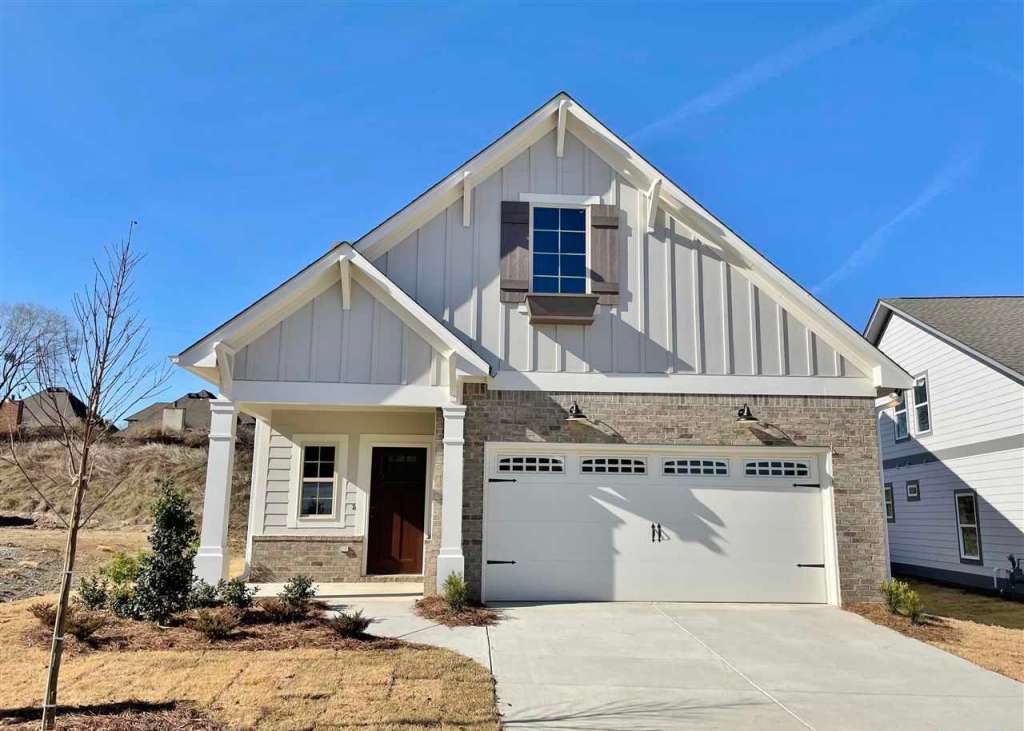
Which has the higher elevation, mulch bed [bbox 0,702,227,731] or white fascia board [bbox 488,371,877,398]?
white fascia board [bbox 488,371,877,398]

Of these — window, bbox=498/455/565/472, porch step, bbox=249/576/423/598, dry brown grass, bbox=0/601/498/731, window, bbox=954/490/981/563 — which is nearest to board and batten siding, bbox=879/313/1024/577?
window, bbox=954/490/981/563

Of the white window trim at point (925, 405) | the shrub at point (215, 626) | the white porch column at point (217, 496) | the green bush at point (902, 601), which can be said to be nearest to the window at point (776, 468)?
the green bush at point (902, 601)

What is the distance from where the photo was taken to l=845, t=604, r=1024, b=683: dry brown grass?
771cm

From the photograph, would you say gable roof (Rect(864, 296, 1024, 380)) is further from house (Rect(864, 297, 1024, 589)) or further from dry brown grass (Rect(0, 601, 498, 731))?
dry brown grass (Rect(0, 601, 498, 731))

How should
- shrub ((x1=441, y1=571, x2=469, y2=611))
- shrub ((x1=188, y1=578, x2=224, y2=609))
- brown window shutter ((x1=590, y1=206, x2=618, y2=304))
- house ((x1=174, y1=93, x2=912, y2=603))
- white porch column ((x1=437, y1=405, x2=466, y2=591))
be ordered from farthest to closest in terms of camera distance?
brown window shutter ((x1=590, y1=206, x2=618, y2=304)), house ((x1=174, y1=93, x2=912, y2=603)), white porch column ((x1=437, y1=405, x2=466, y2=591)), shrub ((x1=441, y1=571, x2=469, y2=611)), shrub ((x1=188, y1=578, x2=224, y2=609))

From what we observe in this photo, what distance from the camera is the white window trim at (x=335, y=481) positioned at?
39.5ft

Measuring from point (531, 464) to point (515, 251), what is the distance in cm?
334

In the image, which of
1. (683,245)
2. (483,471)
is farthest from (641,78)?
(483,471)

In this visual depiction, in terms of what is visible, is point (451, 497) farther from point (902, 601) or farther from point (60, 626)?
point (902, 601)

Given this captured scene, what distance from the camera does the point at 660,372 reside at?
10.8 m

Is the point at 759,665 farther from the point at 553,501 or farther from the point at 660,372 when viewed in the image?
the point at 660,372

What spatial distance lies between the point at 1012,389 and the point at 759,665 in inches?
383

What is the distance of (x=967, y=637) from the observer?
29.4 ft

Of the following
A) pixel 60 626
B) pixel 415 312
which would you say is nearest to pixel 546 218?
pixel 415 312
